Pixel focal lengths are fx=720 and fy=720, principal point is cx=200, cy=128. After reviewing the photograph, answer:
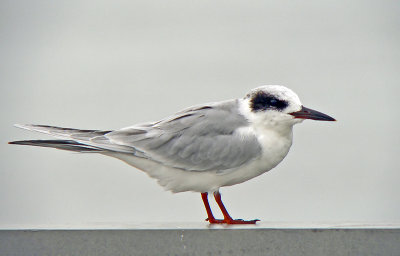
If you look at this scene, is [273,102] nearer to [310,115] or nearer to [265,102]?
[265,102]

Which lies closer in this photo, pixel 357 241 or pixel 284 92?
pixel 357 241

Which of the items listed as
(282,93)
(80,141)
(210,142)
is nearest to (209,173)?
(210,142)

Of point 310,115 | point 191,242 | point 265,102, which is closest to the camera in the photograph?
point 191,242

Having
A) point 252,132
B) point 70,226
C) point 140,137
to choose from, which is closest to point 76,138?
point 140,137

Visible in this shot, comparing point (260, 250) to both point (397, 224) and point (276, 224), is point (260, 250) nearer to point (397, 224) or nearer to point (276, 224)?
point (276, 224)

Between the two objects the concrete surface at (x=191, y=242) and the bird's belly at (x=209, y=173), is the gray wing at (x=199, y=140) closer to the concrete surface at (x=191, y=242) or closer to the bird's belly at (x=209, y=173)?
the bird's belly at (x=209, y=173)

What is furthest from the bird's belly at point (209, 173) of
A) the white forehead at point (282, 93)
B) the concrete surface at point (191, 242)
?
the concrete surface at point (191, 242)

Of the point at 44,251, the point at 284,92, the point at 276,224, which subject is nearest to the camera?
the point at 44,251
